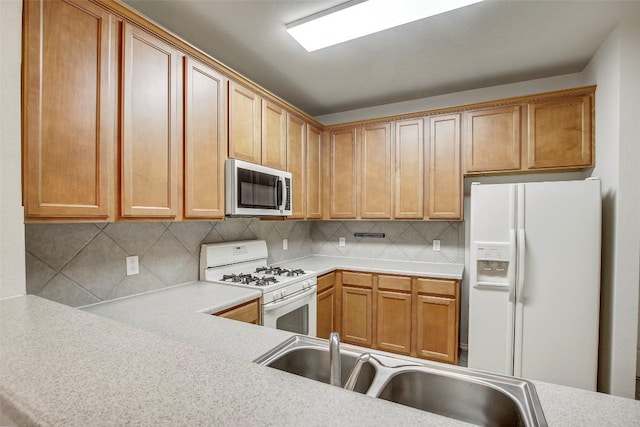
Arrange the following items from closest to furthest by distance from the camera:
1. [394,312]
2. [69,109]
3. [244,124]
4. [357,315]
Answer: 1. [69,109]
2. [244,124]
3. [394,312]
4. [357,315]

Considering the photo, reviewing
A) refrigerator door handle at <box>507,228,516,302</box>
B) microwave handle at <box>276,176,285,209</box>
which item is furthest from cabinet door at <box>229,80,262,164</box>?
refrigerator door handle at <box>507,228,516,302</box>

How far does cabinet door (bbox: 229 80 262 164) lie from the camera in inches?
85.7

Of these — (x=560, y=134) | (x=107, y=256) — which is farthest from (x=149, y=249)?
(x=560, y=134)

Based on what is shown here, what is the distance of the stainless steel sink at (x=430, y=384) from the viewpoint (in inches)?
34.9

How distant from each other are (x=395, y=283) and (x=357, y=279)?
38cm

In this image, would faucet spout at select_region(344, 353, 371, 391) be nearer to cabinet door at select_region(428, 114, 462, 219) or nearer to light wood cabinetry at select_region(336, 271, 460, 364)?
light wood cabinetry at select_region(336, 271, 460, 364)

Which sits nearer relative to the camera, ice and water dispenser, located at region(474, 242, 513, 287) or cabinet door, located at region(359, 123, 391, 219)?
ice and water dispenser, located at region(474, 242, 513, 287)

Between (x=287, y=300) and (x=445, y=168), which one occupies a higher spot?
(x=445, y=168)

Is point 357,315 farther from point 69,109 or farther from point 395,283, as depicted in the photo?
point 69,109

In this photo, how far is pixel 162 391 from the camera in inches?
22.1

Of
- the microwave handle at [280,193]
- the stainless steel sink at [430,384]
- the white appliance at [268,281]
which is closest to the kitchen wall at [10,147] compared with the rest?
the stainless steel sink at [430,384]

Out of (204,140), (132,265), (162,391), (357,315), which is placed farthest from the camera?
(357,315)

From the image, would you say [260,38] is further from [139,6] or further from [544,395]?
[544,395]

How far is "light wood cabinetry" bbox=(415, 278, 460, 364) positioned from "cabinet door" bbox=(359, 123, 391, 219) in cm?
85
